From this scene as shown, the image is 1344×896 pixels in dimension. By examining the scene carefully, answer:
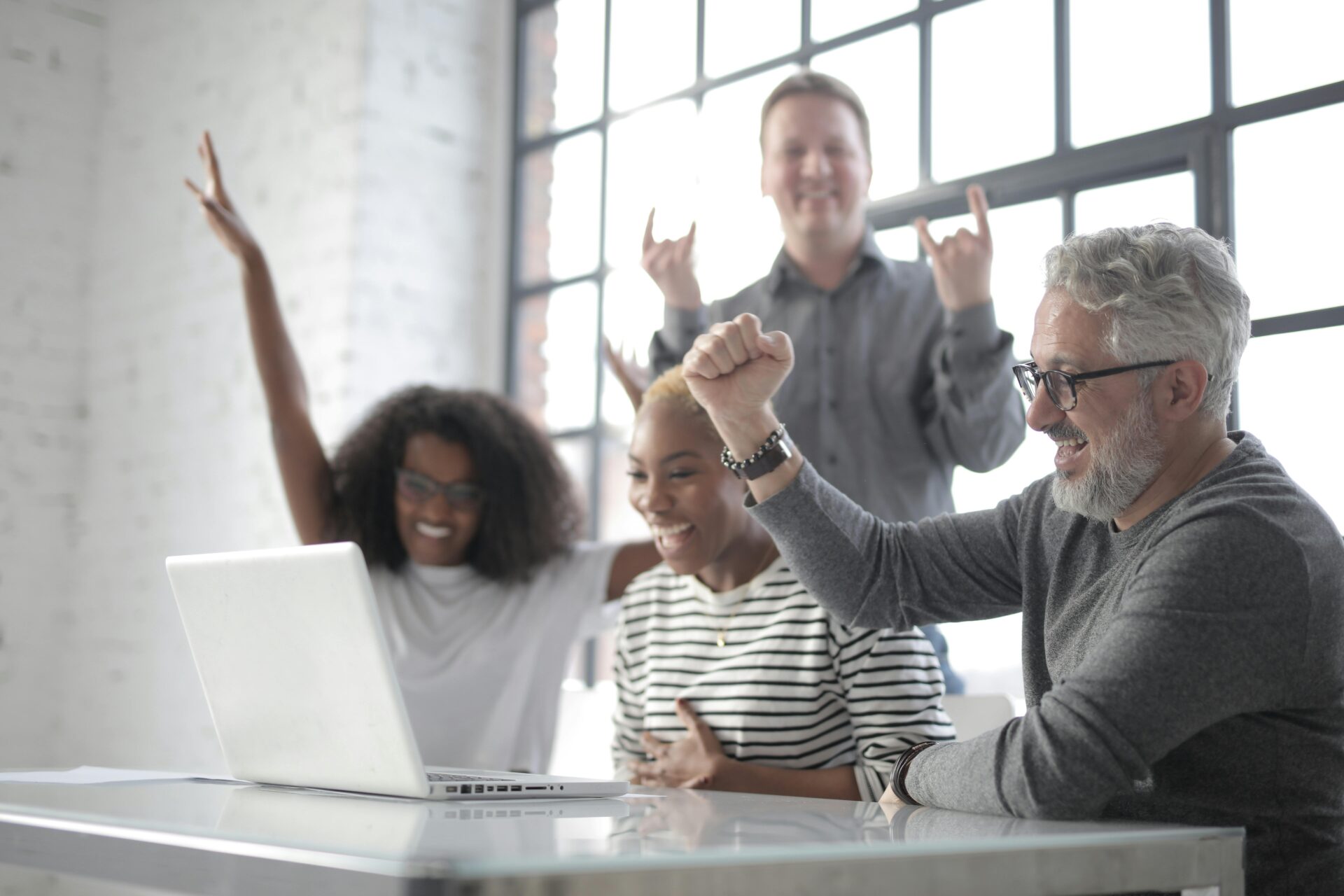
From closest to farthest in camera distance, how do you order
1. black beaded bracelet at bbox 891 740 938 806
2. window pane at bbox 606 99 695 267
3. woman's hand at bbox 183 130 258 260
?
1. black beaded bracelet at bbox 891 740 938 806
2. woman's hand at bbox 183 130 258 260
3. window pane at bbox 606 99 695 267

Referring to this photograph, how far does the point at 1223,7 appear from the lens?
8.74 ft

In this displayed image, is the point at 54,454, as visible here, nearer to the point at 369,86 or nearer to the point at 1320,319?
the point at 369,86

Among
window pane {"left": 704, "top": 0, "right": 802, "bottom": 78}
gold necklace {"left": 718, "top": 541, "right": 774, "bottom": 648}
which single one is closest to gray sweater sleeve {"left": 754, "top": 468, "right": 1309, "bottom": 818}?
gold necklace {"left": 718, "top": 541, "right": 774, "bottom": 648}

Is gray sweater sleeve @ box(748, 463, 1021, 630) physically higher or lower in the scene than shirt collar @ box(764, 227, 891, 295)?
lower

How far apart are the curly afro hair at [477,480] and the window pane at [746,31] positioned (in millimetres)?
1364

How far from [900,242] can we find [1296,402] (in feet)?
3.44

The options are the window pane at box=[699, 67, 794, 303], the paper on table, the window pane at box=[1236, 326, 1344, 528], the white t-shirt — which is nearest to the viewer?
the paper on table

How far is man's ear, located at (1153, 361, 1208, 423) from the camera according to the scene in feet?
4.56

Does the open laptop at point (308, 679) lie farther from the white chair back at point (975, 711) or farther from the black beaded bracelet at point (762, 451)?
the white chair back at point (975, 711)

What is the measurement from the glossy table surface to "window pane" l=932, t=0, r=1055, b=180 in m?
2.13

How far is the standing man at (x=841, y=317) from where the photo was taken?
2.54 metres

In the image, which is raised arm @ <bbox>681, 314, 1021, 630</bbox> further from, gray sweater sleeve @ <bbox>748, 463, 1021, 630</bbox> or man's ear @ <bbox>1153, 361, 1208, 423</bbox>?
man's ear @ <bbox>1153, 361, 1208, 423</bbox>

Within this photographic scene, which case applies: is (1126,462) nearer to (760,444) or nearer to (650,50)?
(760,444)

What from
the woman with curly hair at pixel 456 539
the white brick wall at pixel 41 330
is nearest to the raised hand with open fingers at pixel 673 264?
the woman with curly hair at pixel 456 539
